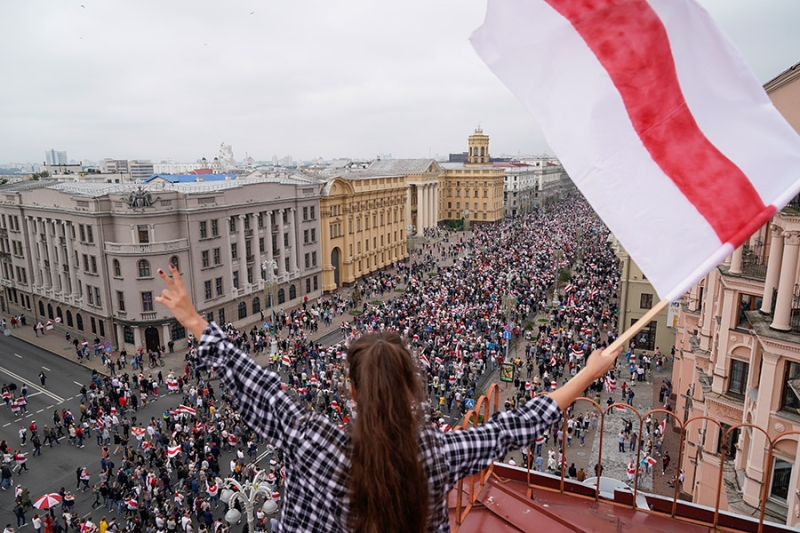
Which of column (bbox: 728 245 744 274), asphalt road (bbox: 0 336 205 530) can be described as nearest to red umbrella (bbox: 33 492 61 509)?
asphalt road (bbox: 0 336 205 530)

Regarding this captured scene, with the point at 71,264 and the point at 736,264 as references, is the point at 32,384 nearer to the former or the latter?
the point at 71,264

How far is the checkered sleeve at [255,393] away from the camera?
262 centimetres

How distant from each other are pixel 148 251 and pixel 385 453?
118 ft

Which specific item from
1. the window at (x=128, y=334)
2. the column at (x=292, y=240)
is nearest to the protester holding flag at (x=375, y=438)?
the window at (x=128, y=334)

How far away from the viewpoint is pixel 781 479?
13.8 metres

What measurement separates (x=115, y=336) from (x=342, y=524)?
1535 inches

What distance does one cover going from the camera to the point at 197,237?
3738 cm

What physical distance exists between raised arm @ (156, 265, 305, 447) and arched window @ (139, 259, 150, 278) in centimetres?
3560

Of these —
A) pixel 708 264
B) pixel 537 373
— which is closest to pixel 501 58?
pixel 708 264

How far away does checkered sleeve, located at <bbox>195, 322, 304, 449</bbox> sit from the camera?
262 cm

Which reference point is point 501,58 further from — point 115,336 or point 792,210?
point 115,336

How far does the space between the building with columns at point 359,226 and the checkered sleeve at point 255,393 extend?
47.9m

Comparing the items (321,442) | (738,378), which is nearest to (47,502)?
(321,442)

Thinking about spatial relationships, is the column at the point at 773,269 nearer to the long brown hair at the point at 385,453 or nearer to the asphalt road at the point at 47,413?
the long brown hair at the point at 385,453
